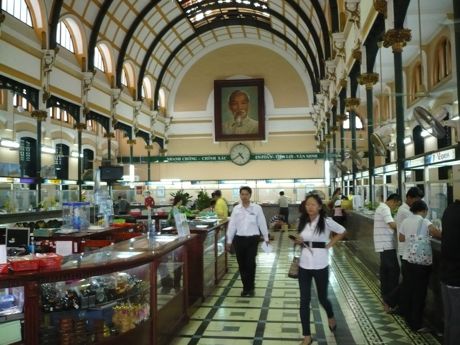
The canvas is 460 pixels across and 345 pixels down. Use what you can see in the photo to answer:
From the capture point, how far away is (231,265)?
9.32 metres

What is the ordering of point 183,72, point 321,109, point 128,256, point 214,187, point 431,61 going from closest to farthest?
point 128,256 → point 431,61 → point 321,109 → point 214,187 → point 183,72

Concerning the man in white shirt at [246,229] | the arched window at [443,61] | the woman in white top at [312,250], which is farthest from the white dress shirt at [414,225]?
the arched window at [443,61]

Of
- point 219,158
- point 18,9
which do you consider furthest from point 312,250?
point 219,158

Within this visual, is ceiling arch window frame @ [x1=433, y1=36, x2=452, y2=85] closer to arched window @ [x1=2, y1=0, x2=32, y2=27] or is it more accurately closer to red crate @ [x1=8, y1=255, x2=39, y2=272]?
arched window @ [x1=2, y1=0, x2=32, y2=27]

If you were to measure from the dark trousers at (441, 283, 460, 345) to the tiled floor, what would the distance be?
3.48ft

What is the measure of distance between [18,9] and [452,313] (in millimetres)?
14004

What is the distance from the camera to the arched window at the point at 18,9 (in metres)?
13.1

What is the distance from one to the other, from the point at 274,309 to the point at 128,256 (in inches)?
103

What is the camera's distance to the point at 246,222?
643 centimetres

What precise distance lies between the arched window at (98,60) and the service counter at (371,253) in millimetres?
12111

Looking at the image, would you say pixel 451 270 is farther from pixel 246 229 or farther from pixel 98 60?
pixel 98 60

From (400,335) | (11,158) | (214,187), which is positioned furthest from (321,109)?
(400,335)

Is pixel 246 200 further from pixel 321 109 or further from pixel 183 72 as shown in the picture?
pixel 183 72

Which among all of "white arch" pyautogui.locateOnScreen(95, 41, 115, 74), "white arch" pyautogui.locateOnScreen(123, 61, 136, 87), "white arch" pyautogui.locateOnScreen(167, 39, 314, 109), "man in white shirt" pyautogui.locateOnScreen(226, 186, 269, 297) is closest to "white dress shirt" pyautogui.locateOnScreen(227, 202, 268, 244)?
"man in white shirt" pyautogui.locateOnScreen(226, 186, 269, 297)
